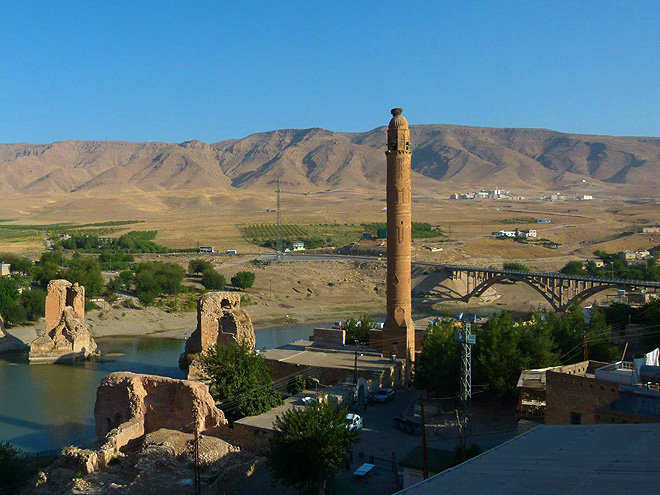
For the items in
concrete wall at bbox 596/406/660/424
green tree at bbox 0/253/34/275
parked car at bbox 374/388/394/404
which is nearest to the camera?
concrete wall at bbox 596/406/660/424

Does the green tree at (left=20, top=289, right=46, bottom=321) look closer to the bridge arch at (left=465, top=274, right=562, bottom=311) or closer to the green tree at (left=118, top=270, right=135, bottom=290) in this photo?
the green tree at (left=118, top=270, right=135, bottom=290)

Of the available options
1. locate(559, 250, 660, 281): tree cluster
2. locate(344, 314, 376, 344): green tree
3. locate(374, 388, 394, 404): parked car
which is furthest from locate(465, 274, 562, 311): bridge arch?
locate(374, 388, 394, 404): parked car

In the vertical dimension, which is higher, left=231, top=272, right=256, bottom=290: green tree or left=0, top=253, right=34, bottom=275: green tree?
left=0, top=253, right=34, bottom=275: green tree

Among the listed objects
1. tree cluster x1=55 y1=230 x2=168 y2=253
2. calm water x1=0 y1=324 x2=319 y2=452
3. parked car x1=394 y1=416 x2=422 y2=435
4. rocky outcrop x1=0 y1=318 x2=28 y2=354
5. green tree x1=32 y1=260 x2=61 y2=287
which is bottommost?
calm water x1=0 y1=324 x2=319 y2=452

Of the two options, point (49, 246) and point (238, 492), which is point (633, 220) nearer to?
point (49, 246)

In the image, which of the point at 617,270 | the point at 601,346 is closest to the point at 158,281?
the point at 601,346

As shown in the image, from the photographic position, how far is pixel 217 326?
32500mm

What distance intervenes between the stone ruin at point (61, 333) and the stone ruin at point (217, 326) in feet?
44.3

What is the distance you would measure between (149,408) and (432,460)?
933cm

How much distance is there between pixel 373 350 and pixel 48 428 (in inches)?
577

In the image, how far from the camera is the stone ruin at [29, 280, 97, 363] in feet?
139

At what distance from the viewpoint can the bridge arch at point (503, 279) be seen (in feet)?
201

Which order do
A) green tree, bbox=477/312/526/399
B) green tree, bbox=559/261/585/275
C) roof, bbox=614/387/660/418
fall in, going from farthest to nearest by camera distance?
green tree, bbox=559/261/585/275, green tree, bbox=477/312/526/399, roof, bbox=614/387/660/418

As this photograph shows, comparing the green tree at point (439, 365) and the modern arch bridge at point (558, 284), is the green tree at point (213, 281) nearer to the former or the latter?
the modern arch bridge at point (558, 284)
